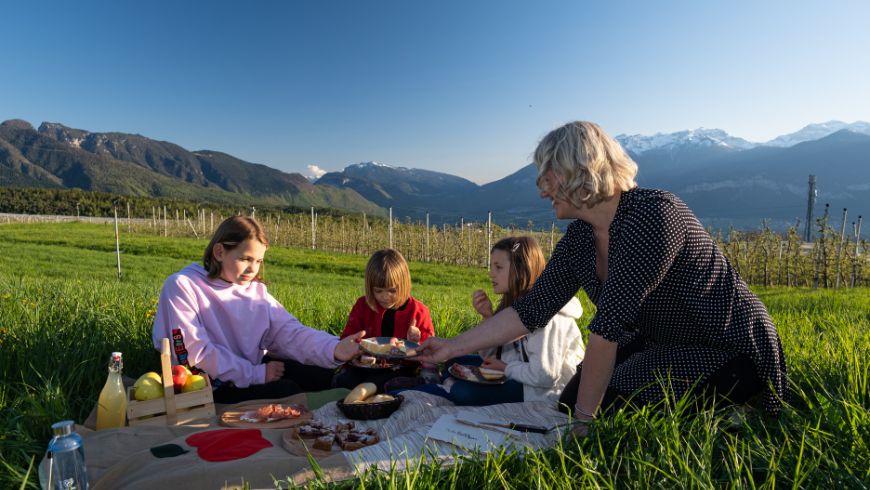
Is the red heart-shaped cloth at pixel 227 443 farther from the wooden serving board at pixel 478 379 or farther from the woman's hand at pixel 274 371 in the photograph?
the wooden serving board at pixel 478 379

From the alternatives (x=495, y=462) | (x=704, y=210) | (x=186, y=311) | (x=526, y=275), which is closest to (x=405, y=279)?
(x=526, y=275)

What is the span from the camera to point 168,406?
2809mm

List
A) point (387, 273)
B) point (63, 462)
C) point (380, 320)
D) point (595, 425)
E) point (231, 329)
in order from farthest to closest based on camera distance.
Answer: point (380, 320) < point (387, 273) < point (231, 329) < point (595, 425) < point (63, 462)

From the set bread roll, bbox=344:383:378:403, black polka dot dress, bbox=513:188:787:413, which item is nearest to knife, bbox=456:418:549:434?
black polka dot dress, bbox=513:188:787:413

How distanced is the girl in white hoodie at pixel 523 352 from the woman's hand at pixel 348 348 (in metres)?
0.56

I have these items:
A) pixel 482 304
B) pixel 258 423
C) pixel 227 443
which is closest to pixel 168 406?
pixel 258 423

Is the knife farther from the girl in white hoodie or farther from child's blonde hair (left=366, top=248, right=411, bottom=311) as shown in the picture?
child's blonde hair (left=366, top=248, right=411, bottom=311)

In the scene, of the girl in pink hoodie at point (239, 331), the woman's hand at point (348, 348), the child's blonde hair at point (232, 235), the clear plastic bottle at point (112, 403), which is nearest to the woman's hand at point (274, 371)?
the girl in pink hoodie at point (239, 331)

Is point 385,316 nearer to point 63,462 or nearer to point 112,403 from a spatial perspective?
point 112,403

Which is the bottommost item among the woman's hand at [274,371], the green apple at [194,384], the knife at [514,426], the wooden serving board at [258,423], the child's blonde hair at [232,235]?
the wooden serving board at [258,423]

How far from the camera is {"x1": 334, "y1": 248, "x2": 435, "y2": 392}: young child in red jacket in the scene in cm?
384

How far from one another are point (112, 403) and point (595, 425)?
2.29m

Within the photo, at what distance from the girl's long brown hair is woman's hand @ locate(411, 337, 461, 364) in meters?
0.52

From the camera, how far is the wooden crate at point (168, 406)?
2.74m
